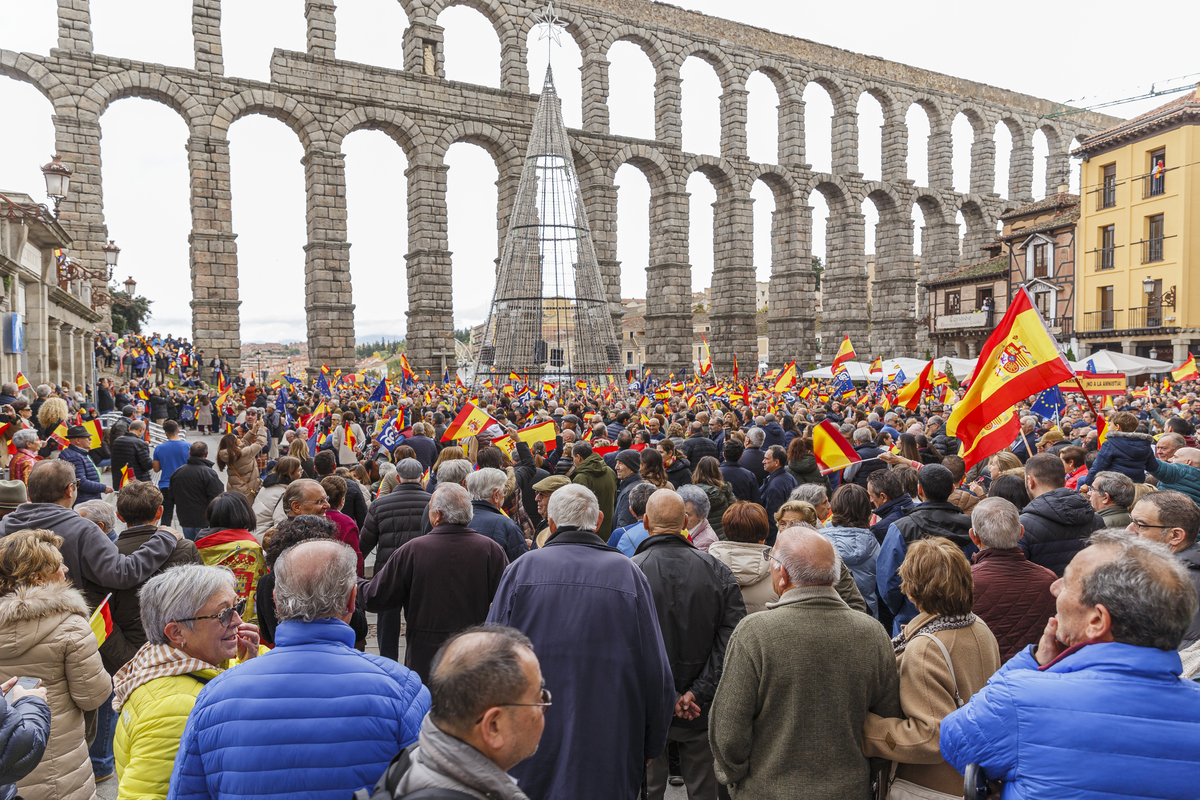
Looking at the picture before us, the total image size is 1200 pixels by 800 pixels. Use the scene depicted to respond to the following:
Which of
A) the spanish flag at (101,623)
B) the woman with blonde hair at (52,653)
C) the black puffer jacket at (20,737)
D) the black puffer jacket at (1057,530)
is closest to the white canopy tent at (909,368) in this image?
the black puffer jacket at (1057,530)

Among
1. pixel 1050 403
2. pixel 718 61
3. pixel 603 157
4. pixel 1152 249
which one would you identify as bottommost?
pixel 1050 403

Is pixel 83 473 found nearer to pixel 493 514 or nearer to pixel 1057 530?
pixel 493 514

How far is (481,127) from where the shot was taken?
85.6 ft

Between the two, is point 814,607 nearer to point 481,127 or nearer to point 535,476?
point 535,476

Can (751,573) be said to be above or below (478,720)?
below

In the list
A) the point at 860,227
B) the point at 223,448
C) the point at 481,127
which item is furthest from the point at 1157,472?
the point at 860,227

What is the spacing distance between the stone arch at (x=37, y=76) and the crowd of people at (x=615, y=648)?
21.0m

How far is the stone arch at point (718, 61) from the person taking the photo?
99.6ft

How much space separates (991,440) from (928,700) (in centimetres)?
437

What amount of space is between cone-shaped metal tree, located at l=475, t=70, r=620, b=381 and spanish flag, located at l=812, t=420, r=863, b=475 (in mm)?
11999

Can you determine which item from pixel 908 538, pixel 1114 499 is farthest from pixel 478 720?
pixel 1114 499

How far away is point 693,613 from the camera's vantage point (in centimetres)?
343

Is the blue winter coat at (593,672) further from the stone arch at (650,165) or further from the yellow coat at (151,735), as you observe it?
the stone arch at (650,165)

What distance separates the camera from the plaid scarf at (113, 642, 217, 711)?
2.26 metres
